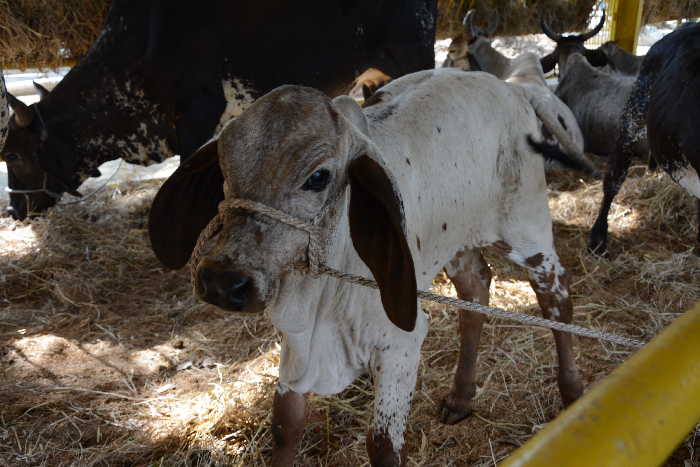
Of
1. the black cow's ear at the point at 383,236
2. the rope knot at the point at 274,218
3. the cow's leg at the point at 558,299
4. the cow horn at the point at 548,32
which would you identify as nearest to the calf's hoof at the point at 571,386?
the cow's leg at the point at 558,299

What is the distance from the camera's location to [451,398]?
2.85 meters

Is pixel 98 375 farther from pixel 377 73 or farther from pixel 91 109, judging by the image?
pixel 377 73

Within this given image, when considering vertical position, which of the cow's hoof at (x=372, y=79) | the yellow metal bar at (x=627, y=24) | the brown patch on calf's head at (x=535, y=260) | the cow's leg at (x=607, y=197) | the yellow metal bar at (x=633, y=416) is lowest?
the cow's leg at (x=607, y=197)

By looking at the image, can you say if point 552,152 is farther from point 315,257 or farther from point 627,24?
point 627,24

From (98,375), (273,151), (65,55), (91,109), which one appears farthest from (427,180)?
(65,55)

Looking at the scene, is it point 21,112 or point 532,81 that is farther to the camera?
point 21,112

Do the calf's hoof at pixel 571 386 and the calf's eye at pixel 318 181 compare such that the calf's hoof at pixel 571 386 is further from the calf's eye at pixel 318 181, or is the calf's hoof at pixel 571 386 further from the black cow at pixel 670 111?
the calf's eye at pixel 318 181

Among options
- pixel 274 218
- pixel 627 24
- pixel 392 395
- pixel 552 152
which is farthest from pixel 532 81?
pixel 627 24

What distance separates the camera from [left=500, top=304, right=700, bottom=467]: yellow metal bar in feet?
1.83

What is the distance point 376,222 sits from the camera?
1542 mm

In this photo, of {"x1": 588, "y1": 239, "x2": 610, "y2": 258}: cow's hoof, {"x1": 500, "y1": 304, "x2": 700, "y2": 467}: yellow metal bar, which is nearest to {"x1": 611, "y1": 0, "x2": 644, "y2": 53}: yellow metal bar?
{"x1": 588, "y1": 239, "x2": 610, "y2": 258}: cow's hoof

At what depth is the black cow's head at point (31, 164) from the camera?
476 cm

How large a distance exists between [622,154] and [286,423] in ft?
12.1

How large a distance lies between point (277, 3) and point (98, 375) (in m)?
2.90
